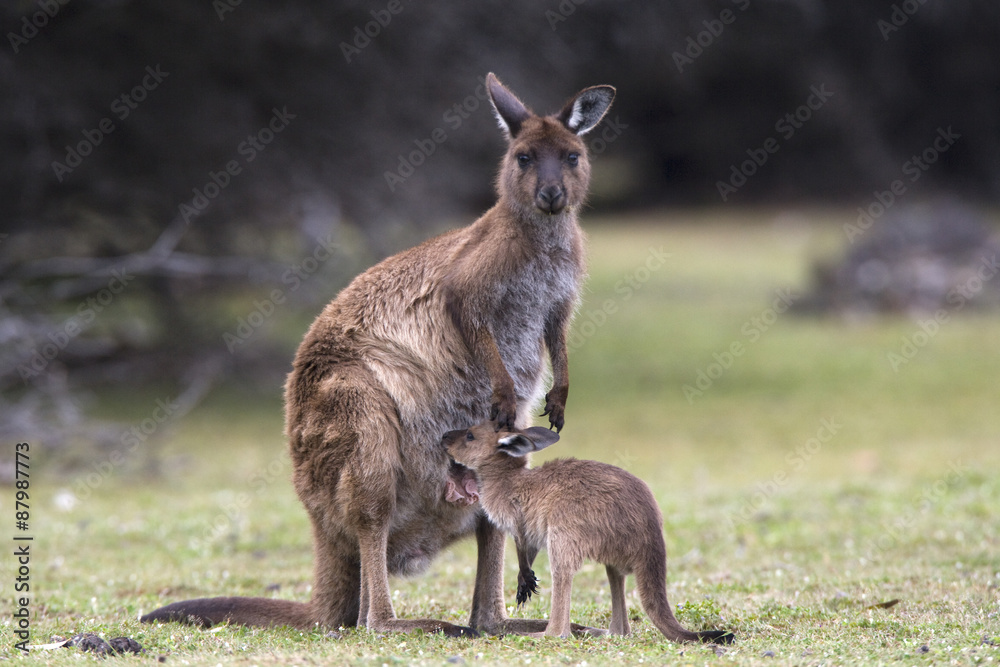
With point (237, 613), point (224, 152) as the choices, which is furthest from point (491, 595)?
point (224, 152)

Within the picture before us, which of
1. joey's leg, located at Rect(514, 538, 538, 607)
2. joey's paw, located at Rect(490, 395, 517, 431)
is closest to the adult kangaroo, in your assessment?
joey's paw, located at Rect(490, 395, 517, 431)

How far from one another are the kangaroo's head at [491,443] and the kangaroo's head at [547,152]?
1017 mm

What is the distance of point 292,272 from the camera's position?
12.4 metres

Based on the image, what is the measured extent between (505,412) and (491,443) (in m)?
0.15

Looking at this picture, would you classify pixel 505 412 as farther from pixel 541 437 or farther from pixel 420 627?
pixel 420 627

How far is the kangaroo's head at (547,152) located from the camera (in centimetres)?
525

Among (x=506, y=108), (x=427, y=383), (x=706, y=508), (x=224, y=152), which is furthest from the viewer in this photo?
(x=224, y=152)

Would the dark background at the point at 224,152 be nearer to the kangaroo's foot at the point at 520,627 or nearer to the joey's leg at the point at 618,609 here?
the kangaroo's foot at the point at 520,627

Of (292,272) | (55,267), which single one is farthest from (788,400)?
(55,267)

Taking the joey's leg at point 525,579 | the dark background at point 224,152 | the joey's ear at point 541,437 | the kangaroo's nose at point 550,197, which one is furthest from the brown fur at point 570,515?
the dark background at point 224,152

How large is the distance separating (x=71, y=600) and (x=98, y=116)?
269 inches

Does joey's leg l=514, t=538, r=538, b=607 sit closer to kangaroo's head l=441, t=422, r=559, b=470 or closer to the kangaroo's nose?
kangaroo's head l=441, t=422, r=559, b=470

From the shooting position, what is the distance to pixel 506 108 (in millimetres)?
5457

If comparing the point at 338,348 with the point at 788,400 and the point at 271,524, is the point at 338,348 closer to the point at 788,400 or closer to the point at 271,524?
the point at 271,524
